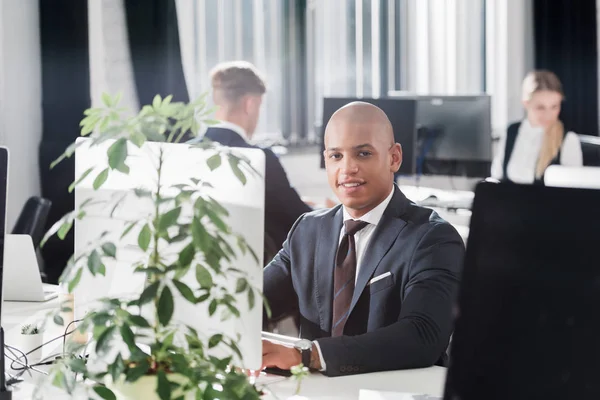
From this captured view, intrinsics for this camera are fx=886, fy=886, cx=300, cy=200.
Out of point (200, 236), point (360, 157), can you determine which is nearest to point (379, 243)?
point (360, 157)

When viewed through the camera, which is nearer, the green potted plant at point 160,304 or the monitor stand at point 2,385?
the green potted plant at point 160,304

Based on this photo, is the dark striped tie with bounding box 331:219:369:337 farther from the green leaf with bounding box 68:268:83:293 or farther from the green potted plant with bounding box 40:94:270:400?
the green leaf with bounding box 68:268:83:293

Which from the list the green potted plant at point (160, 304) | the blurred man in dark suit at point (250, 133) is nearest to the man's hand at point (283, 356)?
the green potted plant at point (160, 304)

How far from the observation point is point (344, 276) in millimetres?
2125

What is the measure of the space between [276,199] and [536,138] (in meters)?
2.11

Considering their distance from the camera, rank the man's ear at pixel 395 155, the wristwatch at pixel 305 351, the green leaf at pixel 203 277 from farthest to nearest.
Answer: the man's ear at pixel 395 155 → the wristwatch at pixel 305 351 → the green leaf at pixel 203 277

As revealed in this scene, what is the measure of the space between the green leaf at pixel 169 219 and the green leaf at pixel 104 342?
161 millimetres

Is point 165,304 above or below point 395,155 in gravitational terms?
below

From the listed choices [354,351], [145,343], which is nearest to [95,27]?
[354,351]

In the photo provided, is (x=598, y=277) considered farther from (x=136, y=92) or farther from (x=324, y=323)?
(x=136, y=92)

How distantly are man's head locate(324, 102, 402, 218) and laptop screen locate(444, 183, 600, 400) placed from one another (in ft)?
4.16

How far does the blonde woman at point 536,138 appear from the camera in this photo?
4668 mm

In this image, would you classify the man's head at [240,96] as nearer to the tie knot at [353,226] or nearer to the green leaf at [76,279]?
the tie knot at [353,226]

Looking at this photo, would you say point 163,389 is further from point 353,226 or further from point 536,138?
point 536,138
